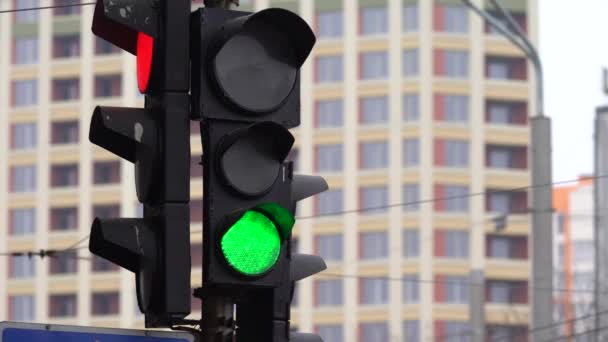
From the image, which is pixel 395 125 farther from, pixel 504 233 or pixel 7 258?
pixel 7 258

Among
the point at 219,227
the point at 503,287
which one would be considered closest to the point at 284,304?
the point at 219,227

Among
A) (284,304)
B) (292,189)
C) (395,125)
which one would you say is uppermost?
(395,125)

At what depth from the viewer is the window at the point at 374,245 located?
87750 mm

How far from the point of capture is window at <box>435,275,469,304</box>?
86.1 meters

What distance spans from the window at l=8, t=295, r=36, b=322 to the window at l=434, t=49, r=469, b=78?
23.6 m

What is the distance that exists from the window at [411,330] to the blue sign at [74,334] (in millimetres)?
79973

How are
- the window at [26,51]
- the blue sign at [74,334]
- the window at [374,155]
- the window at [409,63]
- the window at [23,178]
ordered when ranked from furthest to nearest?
the window at [26,51] → the window at [23,178] → the window at [409,63] → the window at [374,155] → the blue sign at [74,334]

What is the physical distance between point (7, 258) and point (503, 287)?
25.5 m

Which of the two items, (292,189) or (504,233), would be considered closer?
(292,189)

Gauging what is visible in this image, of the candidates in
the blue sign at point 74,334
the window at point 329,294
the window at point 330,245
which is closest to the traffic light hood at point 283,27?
the blue sign at point 74,334

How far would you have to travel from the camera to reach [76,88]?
93.6 m

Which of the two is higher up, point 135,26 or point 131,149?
point 135,26

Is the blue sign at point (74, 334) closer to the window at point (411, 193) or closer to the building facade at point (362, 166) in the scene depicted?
the building facade at point (362, 166)

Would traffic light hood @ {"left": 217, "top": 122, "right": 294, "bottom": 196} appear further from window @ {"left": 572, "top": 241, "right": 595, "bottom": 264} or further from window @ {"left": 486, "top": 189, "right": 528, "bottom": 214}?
window @ {"left": 572, "top": 241, "right": 595, "bottom": 264}
